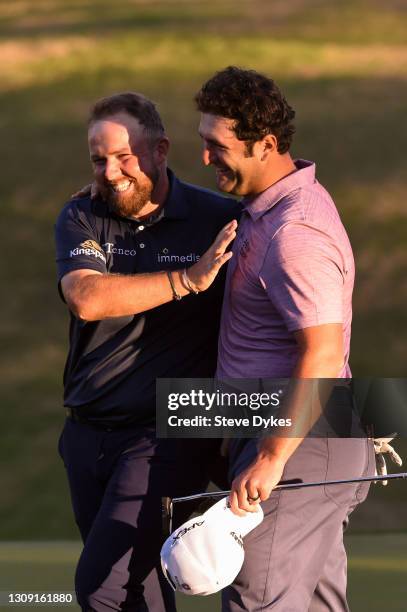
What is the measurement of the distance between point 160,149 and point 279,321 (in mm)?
769

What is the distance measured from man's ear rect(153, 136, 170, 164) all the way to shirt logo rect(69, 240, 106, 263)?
29cm

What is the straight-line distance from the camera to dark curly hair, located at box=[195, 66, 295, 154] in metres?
3.50

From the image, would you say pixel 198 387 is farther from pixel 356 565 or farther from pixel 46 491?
pixel 46 491

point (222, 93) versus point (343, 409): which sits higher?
point (222, 93)

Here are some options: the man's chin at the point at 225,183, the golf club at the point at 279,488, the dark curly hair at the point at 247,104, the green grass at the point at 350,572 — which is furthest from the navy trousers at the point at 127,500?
the green grass at the point at 350,572

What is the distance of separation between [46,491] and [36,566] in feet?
12.6

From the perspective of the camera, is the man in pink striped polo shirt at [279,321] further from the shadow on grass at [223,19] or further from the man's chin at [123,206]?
the shadow on grass at [223,19]

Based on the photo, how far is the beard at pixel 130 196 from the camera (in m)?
3.95

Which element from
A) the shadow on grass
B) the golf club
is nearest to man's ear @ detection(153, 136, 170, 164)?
the golf club

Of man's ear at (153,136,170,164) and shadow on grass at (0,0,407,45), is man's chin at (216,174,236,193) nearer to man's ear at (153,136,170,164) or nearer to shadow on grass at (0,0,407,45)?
man's ear at (153,136,170,164)

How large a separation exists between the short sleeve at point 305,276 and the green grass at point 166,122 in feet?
19.9

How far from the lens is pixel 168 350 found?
3.93m

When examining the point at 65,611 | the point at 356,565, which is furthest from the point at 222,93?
the point at 356,565

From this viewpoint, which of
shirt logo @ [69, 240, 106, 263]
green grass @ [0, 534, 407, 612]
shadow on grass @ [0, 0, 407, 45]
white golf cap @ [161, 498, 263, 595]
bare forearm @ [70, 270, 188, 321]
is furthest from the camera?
shadow on grass @ [0, 0, 407, 45]
